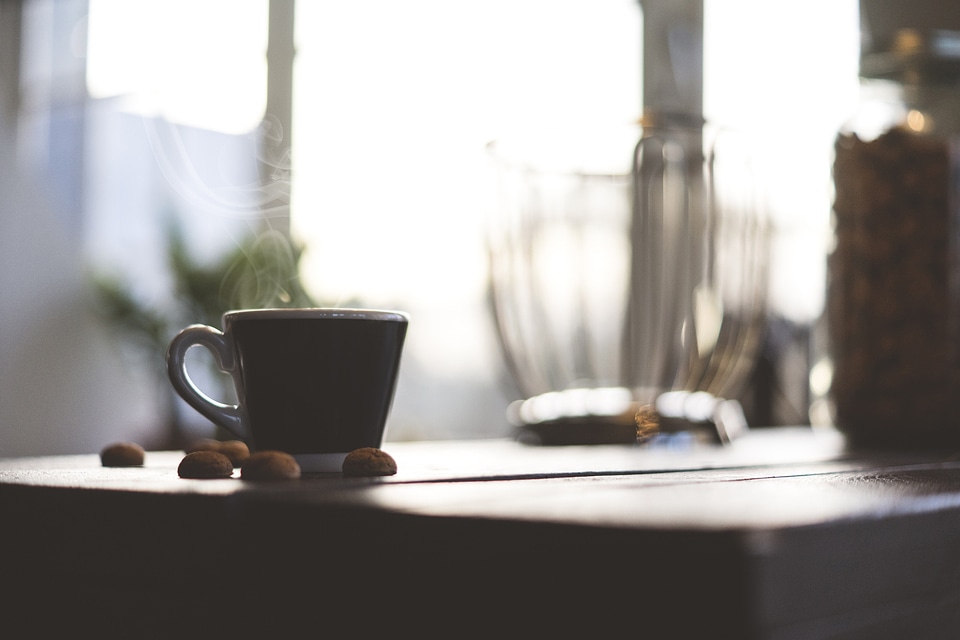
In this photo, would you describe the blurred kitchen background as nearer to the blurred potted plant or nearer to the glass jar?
the blurred potted plant

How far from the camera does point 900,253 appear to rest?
641mm

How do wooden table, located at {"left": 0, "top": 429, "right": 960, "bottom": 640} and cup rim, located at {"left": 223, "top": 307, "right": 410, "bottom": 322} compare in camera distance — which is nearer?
wooden table, located at {"left": 0, "top": 429, "right": 960, "bottom": 640}

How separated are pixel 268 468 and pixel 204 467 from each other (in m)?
0.03

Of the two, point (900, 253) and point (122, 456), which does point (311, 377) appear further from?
point (900, 253)

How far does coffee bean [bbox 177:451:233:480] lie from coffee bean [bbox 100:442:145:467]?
9cm

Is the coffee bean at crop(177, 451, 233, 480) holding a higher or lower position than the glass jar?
lower

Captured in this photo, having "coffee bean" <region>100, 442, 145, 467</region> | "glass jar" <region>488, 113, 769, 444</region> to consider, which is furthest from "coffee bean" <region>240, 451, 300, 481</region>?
"glass jar" <region>488, 113, 769, 444</region>

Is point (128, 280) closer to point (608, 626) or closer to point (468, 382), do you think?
point (468, 382)

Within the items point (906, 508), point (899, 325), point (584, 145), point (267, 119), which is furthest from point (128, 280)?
point (906, 508)

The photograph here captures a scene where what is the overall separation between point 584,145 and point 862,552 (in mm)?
613

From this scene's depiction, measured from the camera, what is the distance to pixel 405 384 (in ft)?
11.1

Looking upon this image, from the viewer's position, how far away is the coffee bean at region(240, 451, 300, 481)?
11.5 inches

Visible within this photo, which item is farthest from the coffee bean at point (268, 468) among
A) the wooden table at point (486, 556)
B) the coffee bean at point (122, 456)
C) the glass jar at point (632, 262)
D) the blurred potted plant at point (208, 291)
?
the blurred potted plant at point (208, 291)

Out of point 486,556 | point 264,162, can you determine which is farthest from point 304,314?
point 264,162
